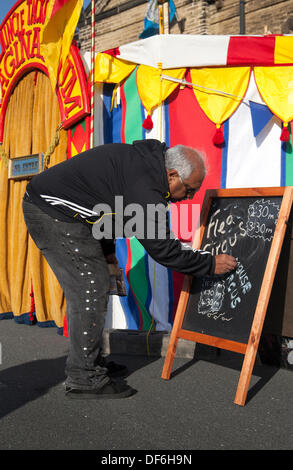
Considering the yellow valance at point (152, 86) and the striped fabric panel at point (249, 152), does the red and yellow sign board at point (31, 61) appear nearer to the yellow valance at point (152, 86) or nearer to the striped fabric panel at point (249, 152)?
the yellow valance at point (152, 86)

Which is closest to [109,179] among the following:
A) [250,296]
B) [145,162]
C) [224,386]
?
[145,162]

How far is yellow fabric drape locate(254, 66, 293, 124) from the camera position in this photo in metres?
3.72

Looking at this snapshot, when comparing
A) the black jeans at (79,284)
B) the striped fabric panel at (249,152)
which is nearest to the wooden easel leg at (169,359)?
the black jeans at (79,284)

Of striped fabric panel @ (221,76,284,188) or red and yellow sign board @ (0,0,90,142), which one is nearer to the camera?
striped fabric panel @ (221,76,284,188)

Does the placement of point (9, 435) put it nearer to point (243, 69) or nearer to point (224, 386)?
point (224, 386)

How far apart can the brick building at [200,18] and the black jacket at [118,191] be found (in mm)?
10272

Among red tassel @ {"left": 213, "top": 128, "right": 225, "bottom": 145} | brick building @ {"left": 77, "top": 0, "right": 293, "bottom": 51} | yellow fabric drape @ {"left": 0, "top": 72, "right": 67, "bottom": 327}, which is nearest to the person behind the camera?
red tassel @ {"left": 213, "top": 128, "right": 225, "bottom": 145}

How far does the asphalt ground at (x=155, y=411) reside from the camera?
7.42ft

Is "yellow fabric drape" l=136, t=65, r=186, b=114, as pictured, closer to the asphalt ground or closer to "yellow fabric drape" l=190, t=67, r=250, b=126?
"yellow fabric drape" l=190, t=67, r=250, b=126

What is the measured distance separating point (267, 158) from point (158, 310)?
5.56ft

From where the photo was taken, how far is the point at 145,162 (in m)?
2.64

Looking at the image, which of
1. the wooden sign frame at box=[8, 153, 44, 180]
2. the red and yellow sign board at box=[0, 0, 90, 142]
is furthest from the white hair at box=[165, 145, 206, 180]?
the wooden sign frame at box=[8, 153, 44, 180]

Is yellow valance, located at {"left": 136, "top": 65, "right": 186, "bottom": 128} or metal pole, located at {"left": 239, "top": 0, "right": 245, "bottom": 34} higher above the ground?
metal pole, located at {"left": 239, "top": 0, "right": 245, "bottom": 34}

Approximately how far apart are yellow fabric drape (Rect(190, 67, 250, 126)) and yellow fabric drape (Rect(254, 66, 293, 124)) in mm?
142
